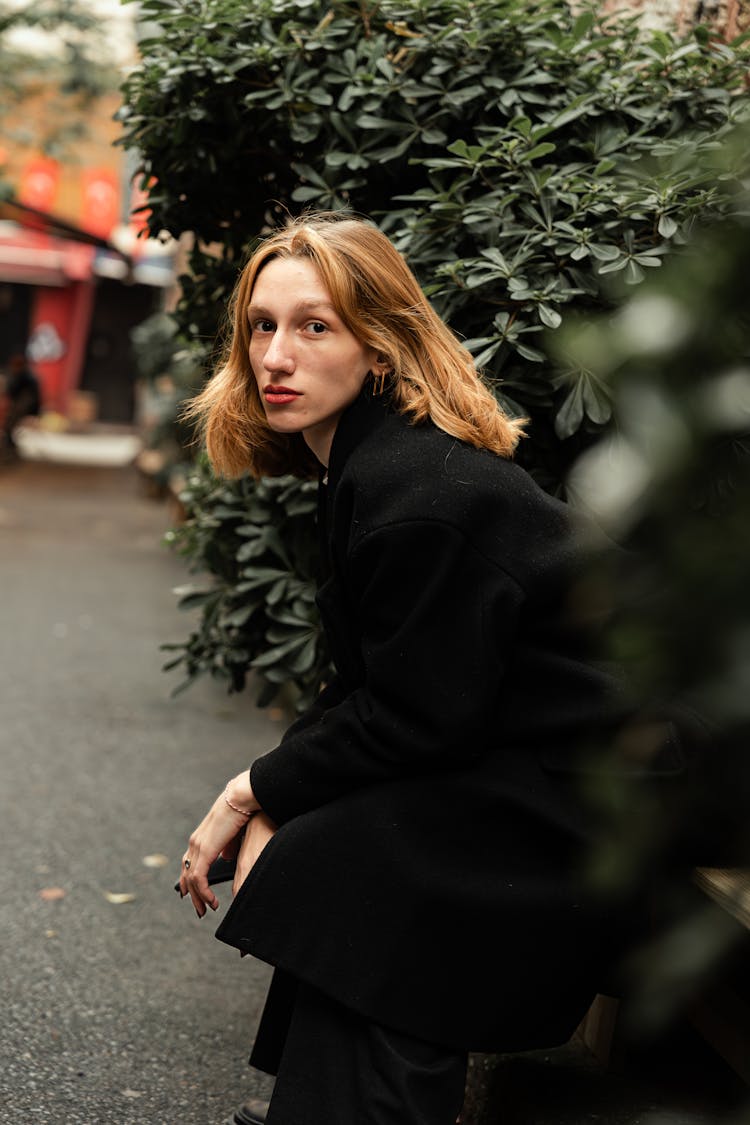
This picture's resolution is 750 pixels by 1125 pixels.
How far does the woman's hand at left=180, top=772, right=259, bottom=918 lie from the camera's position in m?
2.34

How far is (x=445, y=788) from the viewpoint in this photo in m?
2.19

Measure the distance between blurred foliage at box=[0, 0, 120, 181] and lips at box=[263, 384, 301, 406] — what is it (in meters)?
14.1

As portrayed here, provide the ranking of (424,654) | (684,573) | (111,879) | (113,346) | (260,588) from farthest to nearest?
(113,346), (111,879), (260,588), (424,654), (684,573)

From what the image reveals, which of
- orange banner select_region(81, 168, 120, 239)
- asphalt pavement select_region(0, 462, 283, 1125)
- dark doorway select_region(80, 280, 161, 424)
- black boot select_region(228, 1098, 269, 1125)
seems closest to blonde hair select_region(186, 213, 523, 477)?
black boot select_region(228, 1098, 269, 1125)

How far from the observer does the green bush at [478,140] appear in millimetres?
2916

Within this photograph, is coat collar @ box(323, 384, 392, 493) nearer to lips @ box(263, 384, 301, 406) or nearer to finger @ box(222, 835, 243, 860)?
lips @ box(263, 384, 301, 406)

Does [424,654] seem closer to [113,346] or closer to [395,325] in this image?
[395,325]

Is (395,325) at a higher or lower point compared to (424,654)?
higher

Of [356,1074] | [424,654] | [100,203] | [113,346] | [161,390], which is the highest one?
[424,654]

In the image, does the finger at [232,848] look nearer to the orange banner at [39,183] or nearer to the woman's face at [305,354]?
the woman's face at [305,354]

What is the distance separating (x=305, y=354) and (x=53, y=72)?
17.5 m

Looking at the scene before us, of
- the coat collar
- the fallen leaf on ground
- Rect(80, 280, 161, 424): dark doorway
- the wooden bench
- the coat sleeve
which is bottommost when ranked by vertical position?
Rect(80, 280, 161, 424): dark doorway

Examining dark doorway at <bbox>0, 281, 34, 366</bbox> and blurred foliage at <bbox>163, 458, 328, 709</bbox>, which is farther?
dark doorway at <bbox>0, 281, 34, 366</bbox>

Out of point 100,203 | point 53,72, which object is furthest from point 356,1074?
point 100,203
